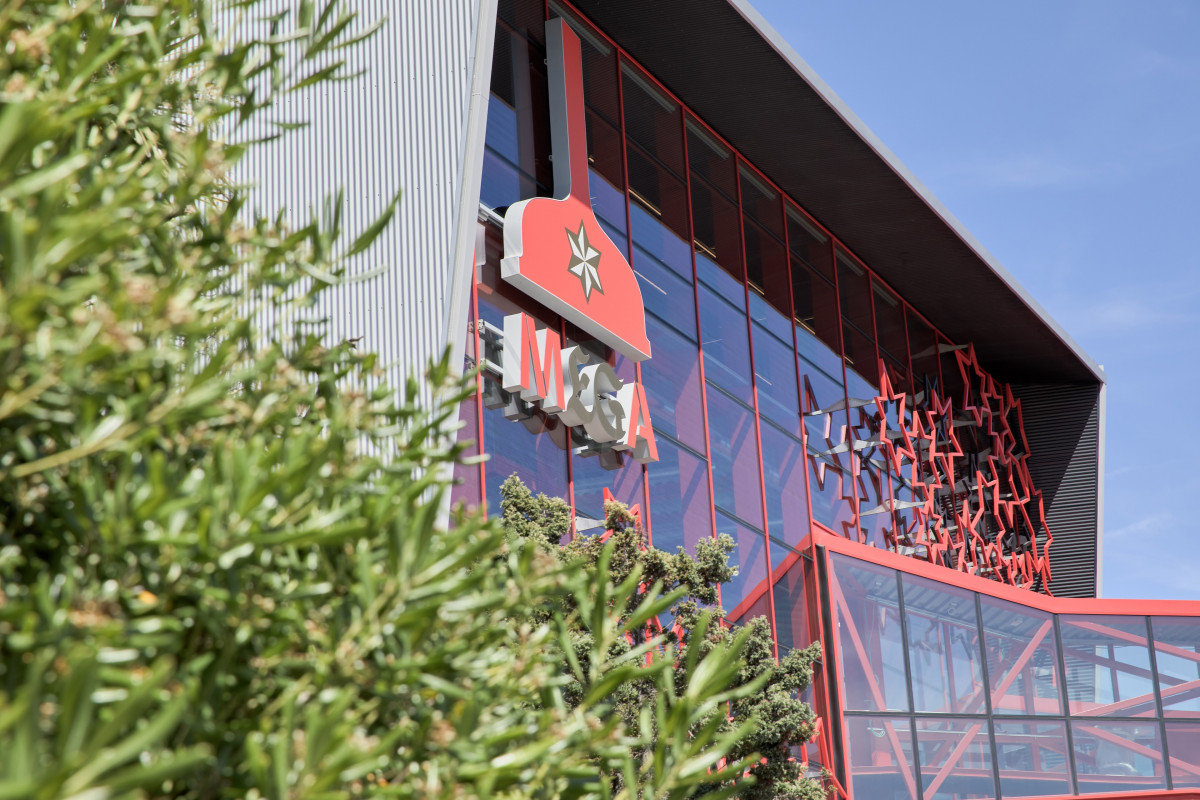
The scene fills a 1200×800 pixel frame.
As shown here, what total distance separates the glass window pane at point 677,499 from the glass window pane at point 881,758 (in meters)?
3.11

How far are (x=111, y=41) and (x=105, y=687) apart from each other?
195cm

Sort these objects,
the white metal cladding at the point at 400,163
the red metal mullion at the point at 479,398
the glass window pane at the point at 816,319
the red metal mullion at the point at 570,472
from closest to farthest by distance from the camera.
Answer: the white metal cladding at the point at 400,163, the red metal mullion at the point at 479,398, the red metal mullion at the point at 570,472, the glass window pane at the point at 816,319

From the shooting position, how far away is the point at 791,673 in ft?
39.8

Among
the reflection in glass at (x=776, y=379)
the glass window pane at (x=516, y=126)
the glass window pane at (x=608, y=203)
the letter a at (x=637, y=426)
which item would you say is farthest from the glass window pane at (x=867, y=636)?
the glass window pane at (x=516, y=126)

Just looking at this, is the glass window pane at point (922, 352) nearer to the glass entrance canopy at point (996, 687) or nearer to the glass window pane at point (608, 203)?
the glass entrance canopy at point (996, 687)

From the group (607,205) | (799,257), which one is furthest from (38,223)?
(799,257)

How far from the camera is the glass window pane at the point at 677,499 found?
16223 mm

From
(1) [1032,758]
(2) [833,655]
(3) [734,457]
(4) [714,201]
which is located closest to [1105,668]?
(1) [1032,758]

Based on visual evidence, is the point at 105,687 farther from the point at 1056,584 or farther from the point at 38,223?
the point at 1056,584

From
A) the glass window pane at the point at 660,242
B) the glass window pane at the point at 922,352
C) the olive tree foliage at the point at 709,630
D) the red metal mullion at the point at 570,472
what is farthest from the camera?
the glass window pane at the point at 922,352

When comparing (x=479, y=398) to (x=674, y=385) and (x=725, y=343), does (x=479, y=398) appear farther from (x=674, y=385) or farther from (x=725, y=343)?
(x=725, y=343)

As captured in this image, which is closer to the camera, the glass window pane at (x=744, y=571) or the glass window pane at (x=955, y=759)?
the glass window pane at (x=955, y=759)

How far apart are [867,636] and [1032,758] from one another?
332cm

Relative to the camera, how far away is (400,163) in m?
12.5
